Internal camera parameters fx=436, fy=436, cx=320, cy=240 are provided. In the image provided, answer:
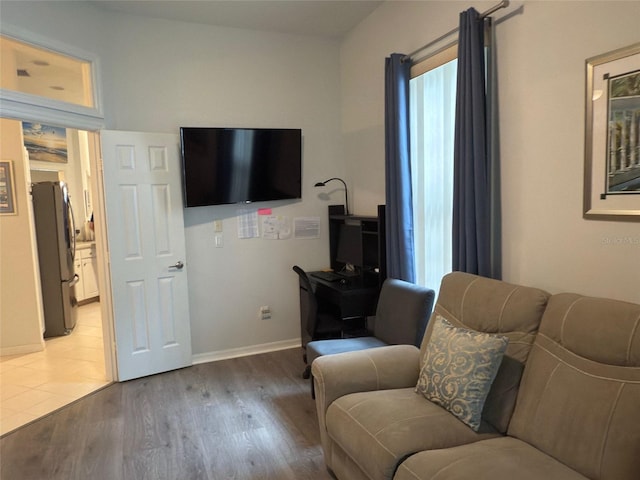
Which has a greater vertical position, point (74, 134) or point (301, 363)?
point (74, 134)

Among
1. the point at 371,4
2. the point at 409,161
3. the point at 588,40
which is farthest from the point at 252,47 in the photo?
the point at 588,40

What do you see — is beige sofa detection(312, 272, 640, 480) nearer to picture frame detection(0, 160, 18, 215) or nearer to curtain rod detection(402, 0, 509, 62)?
curtain rod detection(402, 0, 509, 62)

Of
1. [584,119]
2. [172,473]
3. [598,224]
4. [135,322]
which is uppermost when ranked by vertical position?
[584,119]

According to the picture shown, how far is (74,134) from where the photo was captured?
6648 mm

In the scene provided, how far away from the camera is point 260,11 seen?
3.62 meters

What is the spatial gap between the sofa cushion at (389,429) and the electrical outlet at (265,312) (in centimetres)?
221

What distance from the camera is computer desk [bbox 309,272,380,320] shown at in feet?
11.3

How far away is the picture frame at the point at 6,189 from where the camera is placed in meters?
4.29

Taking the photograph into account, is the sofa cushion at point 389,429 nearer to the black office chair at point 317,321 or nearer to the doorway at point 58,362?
the black office chair at point 317,321

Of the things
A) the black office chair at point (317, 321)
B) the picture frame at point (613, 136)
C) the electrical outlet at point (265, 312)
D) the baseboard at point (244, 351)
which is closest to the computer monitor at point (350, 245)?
the black office chair at point (317, 321)

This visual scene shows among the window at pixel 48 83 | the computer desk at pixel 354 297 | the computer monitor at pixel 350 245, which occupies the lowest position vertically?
the computer desk at pixel 354 297

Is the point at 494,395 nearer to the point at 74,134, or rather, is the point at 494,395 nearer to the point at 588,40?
the point at 588,40

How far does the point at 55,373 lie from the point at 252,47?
135 inches

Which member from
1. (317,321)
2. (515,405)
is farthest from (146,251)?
(515,405)
